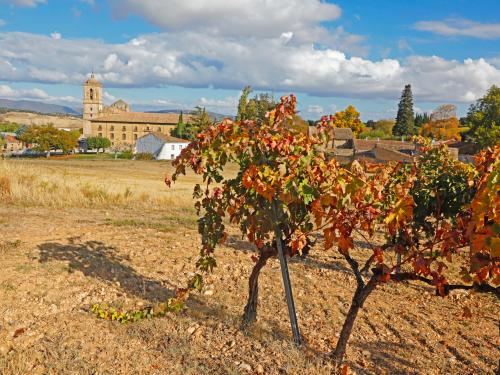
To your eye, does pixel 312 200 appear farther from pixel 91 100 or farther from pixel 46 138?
pixel 91 100

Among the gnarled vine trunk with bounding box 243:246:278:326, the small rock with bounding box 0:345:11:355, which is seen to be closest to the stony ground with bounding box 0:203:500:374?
the small rock with bounding box 0:345:11:355

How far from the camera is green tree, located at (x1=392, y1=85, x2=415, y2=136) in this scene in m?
78.5

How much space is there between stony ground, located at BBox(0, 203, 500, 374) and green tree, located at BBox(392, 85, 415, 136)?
7527cm

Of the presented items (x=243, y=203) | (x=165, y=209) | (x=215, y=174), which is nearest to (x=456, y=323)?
(x=243, y=203)

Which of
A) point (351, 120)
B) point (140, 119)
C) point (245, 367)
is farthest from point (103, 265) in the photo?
point (140, 119)

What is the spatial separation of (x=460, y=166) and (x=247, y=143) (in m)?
4.13

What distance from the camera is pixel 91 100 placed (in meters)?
122

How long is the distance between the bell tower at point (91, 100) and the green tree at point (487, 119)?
315ft

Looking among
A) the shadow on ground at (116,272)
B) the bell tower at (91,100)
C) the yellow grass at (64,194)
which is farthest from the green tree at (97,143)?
the shadow on ground at (116,272)

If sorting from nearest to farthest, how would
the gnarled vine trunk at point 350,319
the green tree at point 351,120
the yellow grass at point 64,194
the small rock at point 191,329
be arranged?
the gnarled vine trunk at point 350,319 < the small rock at point 191,329 < the yellow grass at point 64,194 < the green tree at point 351,120

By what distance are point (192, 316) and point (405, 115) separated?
263 feet

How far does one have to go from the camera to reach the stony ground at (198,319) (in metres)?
4.38

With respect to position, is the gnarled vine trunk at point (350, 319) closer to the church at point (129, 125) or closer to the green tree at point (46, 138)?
the green tree at point (46, 138)

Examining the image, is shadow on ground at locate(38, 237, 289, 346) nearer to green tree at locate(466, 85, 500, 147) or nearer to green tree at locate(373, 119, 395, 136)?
green tree at locate(466, 85, 500, 147)
